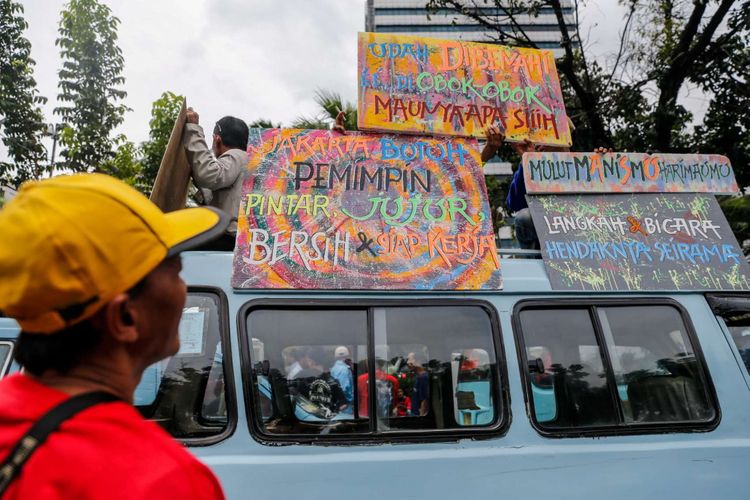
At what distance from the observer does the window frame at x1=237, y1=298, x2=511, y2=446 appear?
2695 millimetres

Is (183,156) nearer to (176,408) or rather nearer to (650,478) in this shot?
(176,408)

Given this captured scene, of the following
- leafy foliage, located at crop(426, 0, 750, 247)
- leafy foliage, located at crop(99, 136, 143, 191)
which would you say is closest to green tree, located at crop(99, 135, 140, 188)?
leafy foliage, located at crop(99, 136, 143, 191)

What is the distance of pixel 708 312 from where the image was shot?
327cm

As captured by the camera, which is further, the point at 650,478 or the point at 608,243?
the point at 608,243

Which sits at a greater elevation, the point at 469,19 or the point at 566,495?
the point at 469,19

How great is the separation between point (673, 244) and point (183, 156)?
2.85 m

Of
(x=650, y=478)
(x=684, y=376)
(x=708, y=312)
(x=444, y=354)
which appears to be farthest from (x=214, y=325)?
(x=708, y=312)

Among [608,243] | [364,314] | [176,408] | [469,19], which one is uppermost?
[469,19]

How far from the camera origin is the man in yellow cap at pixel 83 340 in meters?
0.82

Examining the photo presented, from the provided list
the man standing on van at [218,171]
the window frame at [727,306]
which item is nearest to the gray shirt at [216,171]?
the man standing on van at [218,171]

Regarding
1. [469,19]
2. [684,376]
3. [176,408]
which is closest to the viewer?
[176,408]

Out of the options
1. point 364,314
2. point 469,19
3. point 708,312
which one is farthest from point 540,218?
→ point 469,19

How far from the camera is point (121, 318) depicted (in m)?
0.96

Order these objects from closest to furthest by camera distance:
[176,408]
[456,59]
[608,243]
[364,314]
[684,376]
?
[176,408]
[364,314]
[684,376]
[608,243]
[456,59]
